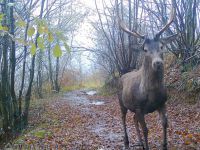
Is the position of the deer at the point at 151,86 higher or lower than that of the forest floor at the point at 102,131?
higher

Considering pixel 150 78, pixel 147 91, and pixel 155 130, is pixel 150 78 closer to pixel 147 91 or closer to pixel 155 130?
pixel 147 91

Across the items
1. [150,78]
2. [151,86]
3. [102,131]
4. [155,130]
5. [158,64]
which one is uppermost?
[158,64]

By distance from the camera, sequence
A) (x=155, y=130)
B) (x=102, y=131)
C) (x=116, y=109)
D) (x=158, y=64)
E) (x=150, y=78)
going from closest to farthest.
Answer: (x=158, y=64) → (x=150, y=78) → (x=155, y=130) → (x=102, y=131) → (x=116, y=109)

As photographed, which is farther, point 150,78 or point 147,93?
point 147,93

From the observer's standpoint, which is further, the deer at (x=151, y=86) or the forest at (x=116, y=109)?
the forest at (x=116, y=109)

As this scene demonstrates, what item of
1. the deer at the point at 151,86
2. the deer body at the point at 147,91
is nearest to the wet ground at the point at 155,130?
the deer at the point at 151,86

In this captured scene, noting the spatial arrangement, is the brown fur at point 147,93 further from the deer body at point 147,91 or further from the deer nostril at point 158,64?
the deer nostril at point 158,64

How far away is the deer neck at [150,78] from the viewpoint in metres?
6.19

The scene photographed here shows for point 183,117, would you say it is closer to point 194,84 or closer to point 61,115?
point 194,84

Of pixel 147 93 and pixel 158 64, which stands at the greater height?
pixel 158 64

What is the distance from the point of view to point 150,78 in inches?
248

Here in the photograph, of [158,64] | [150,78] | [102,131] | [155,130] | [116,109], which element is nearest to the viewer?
[158,64]

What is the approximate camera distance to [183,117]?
35.5 feet

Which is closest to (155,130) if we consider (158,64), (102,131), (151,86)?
(102,131)
